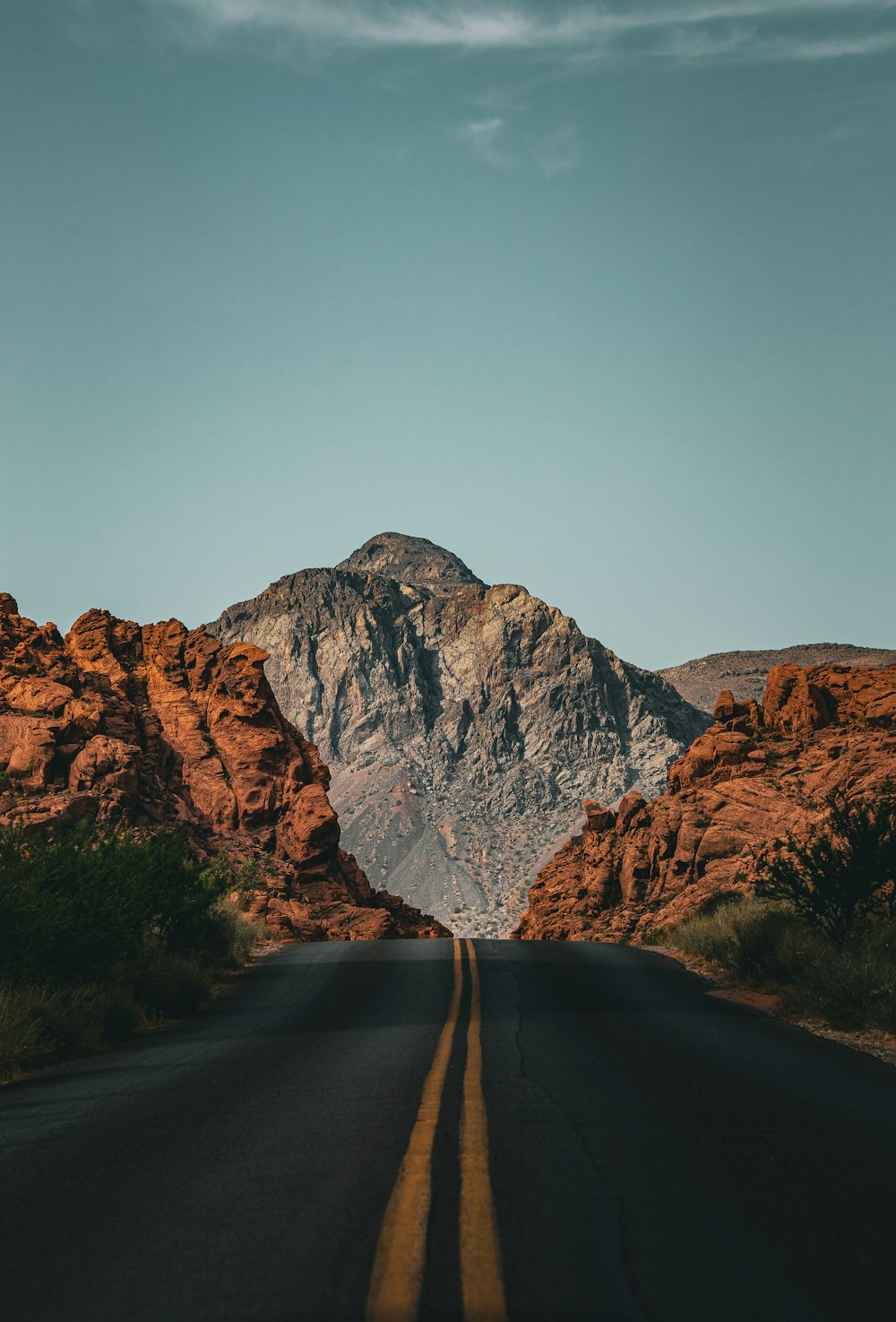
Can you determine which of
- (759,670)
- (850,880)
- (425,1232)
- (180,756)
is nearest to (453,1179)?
(425,1232)

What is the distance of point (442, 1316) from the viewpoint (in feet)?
12.4

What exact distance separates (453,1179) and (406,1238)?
103 cm

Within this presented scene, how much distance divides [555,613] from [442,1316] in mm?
164227

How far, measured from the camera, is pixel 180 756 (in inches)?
1911

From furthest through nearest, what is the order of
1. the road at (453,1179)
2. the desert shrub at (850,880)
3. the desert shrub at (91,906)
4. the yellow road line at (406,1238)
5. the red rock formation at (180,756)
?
1. the red rock formation at (180,756)
2. the desert shrub at (850,880)
3. the desert shrub at (91,906)
4. the road at (453,1179)
5. the yellow road line at (406,1238)

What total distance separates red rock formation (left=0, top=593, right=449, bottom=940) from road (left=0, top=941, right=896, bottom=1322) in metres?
25.3

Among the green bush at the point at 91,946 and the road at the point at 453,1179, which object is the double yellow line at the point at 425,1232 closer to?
the road at the point at 453,1179

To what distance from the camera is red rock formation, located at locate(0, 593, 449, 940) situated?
3941 cm

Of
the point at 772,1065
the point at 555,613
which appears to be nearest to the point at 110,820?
the point at 772,1065

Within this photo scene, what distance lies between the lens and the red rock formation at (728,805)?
37.8 metres

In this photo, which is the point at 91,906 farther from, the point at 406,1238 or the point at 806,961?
the point at 806,961

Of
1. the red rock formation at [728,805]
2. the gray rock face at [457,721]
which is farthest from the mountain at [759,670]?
the red rock formation at [728,805]

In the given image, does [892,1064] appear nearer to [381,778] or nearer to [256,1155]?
[256,1155]

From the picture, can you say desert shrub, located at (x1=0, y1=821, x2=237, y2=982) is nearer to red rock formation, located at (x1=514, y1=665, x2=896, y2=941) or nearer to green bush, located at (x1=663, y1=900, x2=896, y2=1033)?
green bush, located at (x1=663, y1=900, x2=896, y2=1033)
